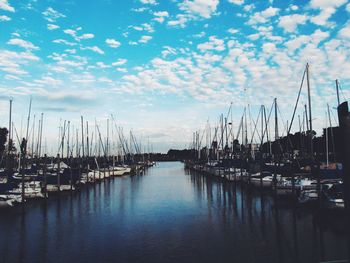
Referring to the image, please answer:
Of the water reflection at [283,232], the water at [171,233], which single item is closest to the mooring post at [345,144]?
the water reflection at [283,232]

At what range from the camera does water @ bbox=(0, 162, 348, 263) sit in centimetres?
1870

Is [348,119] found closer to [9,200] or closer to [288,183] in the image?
[288,183]

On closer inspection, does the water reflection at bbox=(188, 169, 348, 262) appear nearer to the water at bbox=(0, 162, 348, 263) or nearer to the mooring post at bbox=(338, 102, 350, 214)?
the water at bbox=(0, 162, 348, 263)

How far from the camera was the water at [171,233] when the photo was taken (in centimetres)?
1870

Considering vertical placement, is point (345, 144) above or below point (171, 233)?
above

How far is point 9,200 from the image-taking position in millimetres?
33375

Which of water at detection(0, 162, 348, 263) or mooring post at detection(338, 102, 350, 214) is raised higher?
mooring post at detection(338, 102, 350, 214)

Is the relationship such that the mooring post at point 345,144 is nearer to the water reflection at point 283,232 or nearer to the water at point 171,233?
the water reflection at point 283,232

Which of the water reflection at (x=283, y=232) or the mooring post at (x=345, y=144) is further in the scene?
the water reflection at (x=283, y=232)

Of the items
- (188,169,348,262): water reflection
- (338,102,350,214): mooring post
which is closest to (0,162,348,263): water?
(188,169,348,262): water reflection

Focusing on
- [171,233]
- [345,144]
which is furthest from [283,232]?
[345,144]

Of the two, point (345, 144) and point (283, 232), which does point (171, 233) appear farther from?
point (345, 144)

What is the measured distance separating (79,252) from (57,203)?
71.1 feet

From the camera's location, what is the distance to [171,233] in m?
24.3
